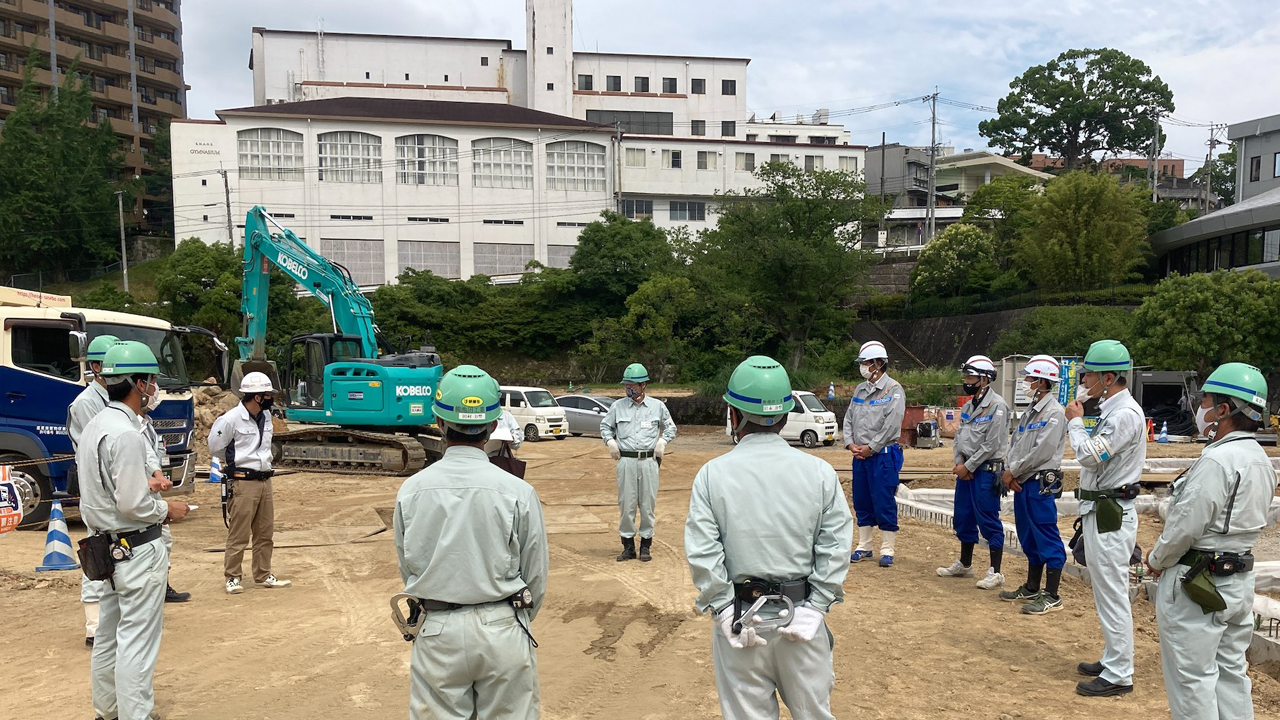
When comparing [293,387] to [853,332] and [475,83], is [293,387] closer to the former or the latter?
[853,332]

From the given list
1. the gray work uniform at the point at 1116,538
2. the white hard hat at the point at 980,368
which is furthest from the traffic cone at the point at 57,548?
the gray work uniform at the point at 1116,538

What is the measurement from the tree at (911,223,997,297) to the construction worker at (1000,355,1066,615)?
35.7 metres

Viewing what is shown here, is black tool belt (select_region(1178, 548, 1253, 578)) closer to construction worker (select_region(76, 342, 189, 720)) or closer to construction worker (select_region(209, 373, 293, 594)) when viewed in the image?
construction worker (select_region(76, 342, 189, 720))

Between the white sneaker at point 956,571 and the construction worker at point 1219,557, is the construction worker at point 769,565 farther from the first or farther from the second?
the white sneaker at point 956,571

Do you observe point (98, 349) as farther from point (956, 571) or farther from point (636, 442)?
point (956, 571)

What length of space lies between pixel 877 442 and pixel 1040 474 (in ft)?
6.19

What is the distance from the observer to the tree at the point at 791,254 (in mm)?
34000

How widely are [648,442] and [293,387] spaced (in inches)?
489

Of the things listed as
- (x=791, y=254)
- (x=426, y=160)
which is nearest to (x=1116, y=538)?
(x=791, y=254)

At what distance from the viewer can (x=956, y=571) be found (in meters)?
8.24

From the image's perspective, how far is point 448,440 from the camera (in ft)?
11.8

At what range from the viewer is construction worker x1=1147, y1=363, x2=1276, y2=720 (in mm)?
4074

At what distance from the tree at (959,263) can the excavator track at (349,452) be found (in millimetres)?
30426

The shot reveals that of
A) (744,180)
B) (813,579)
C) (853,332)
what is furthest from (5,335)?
(744,180)
